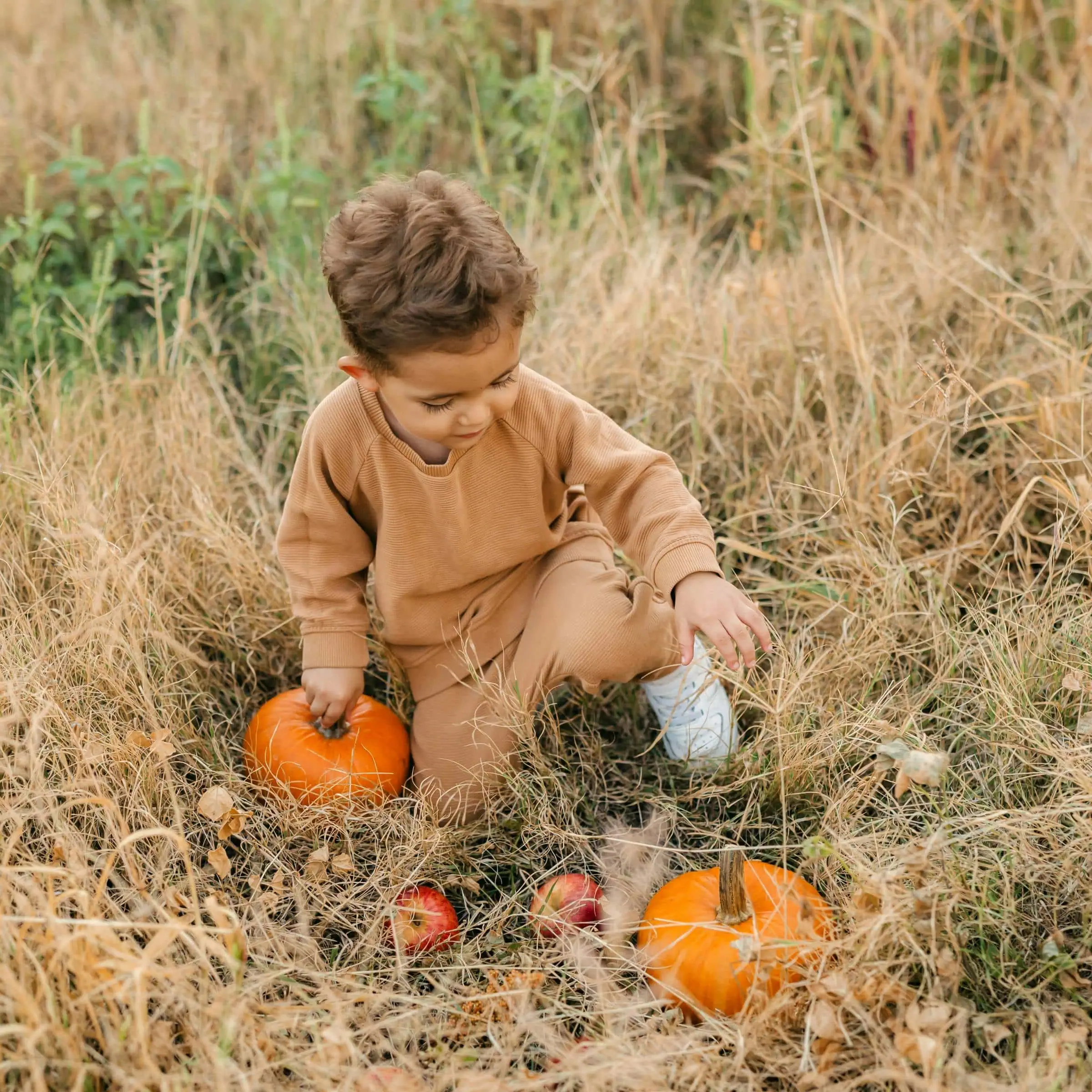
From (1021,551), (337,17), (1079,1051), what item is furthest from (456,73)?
(1079,1051)

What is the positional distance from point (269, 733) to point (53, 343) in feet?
4.82

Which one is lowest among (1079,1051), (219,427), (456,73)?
(1079,1051)

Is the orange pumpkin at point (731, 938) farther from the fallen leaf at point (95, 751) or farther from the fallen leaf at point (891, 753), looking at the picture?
the fallen leaf at point (95, 751)

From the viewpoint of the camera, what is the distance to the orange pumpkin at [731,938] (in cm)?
177

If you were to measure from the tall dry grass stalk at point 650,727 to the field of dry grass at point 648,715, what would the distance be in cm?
1

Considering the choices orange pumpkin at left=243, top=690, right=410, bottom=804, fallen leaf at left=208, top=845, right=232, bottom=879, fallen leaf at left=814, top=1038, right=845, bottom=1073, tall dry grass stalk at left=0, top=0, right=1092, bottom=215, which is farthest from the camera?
tall dry grass stalk at left=0, top=0, right=1092, bottom=215

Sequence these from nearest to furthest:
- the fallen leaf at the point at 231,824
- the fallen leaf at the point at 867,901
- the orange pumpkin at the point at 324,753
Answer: the fallen leaf at the point at 867,901, the fallen leaf at the point at 231,824, the orange pumpkin at the point at 324,753

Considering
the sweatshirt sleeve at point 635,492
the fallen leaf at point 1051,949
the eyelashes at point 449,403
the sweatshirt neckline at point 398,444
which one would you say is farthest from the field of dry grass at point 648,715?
the eyelashes at point 449,403

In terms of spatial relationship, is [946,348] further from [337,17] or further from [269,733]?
[337,17]

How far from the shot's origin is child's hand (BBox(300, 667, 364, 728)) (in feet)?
7.77

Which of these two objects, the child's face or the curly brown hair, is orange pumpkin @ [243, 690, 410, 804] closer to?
the child's face

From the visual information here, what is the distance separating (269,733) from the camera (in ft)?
7.73

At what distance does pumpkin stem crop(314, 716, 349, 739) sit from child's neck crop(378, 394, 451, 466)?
→ 61 centimetres

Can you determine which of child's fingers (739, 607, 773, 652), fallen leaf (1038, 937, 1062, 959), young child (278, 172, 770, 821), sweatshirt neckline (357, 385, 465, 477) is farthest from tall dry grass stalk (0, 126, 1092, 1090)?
sweatshirt neckline (357, 385, 465, 477)
